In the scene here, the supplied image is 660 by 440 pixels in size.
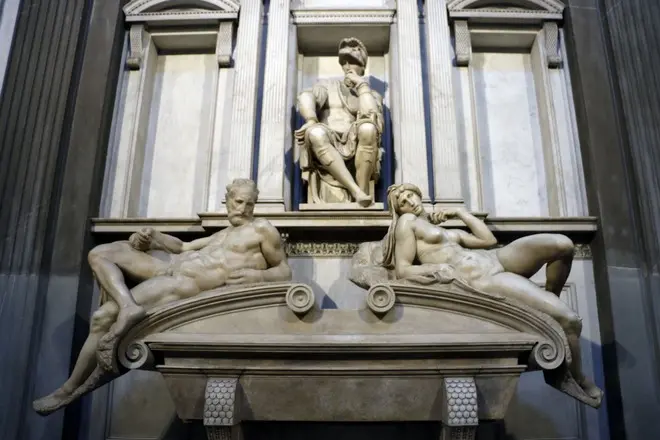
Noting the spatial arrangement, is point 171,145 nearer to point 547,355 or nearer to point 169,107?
point 169,107

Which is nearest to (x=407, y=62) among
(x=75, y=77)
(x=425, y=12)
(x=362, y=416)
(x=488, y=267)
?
(x=425, y=12)

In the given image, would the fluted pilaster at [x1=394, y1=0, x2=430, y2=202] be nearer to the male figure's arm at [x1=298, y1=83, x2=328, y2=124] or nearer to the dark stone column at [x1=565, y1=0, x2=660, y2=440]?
the male figure's arm at [x1=298, y1=83, x2=328, y2=124]

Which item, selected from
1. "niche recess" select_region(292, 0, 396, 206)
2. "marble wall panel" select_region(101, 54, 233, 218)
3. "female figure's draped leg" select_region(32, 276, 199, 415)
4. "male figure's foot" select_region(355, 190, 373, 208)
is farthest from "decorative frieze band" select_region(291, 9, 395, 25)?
"female figure's draped leg" select_region(32, 276, 199, 415)

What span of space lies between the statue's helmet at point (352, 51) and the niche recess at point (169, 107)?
49.2 inches

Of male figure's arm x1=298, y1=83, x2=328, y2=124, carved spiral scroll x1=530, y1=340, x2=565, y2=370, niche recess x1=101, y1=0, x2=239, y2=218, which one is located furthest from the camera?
niche recess x1=101, y1=0, x2=239, y2=218

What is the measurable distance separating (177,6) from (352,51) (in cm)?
218

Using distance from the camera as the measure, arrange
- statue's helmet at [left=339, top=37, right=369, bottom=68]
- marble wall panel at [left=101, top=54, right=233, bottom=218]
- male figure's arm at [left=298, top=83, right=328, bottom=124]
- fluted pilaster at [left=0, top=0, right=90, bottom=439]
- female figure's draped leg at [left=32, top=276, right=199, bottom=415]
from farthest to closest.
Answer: statue's helmet at [left=339, top=37, right=369, bottom=68]
marble wall panel at [left=101, top=54, right=233, bottom=218]
male figure's arm at [left=298, top=83, right=328, bottom=124]
fluted pilaster at [left=0, top=0, right=90, bottom=439]
female figure's draped leg at [left=32, top=276, right=199, bottom=415]

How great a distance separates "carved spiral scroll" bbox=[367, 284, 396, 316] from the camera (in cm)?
430

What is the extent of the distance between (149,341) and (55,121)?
120 inches

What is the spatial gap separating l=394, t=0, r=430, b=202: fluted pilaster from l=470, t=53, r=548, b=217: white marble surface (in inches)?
29.1

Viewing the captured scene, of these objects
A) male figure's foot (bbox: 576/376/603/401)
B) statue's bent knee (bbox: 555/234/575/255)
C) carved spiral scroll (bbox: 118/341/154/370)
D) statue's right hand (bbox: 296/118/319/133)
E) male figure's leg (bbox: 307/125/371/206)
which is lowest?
male figure's foot (bbox: 576/376/603/401)

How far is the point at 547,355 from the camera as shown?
4117 mm

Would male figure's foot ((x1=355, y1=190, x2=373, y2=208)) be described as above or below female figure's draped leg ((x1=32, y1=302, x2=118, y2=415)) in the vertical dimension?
above

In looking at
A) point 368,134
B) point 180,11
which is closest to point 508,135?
point 368,134
